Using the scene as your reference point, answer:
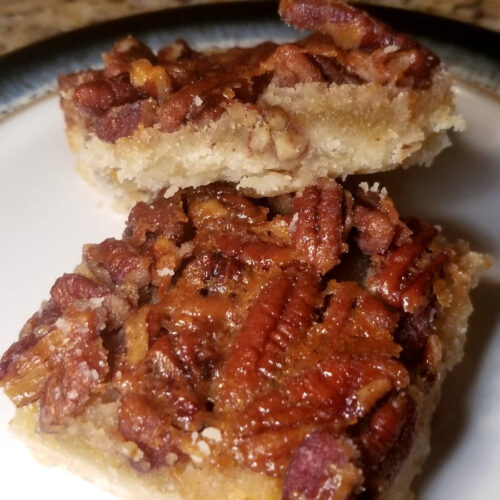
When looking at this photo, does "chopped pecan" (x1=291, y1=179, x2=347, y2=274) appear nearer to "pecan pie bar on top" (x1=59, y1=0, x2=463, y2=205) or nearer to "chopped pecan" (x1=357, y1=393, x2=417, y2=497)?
"pecan pie bar on top" (x1=59, y1=0, x2=463, y2=205)

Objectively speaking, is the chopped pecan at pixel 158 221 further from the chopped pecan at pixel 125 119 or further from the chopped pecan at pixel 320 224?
the chopped pecan at pixel 320 224

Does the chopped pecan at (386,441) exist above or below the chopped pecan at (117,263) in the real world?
below

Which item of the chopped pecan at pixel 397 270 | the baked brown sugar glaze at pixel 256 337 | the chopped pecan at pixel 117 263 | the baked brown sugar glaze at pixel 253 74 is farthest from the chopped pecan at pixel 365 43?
the chopped pecan at pixel 117 263

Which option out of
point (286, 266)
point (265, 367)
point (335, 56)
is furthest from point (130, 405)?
point (335, 56)

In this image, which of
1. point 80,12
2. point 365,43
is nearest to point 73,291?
point 365,43

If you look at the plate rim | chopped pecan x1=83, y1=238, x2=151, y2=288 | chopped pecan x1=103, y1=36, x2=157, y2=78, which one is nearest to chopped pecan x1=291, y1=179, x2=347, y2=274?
chopped pecan x1=83, y1=238, x2=151, y2=288
